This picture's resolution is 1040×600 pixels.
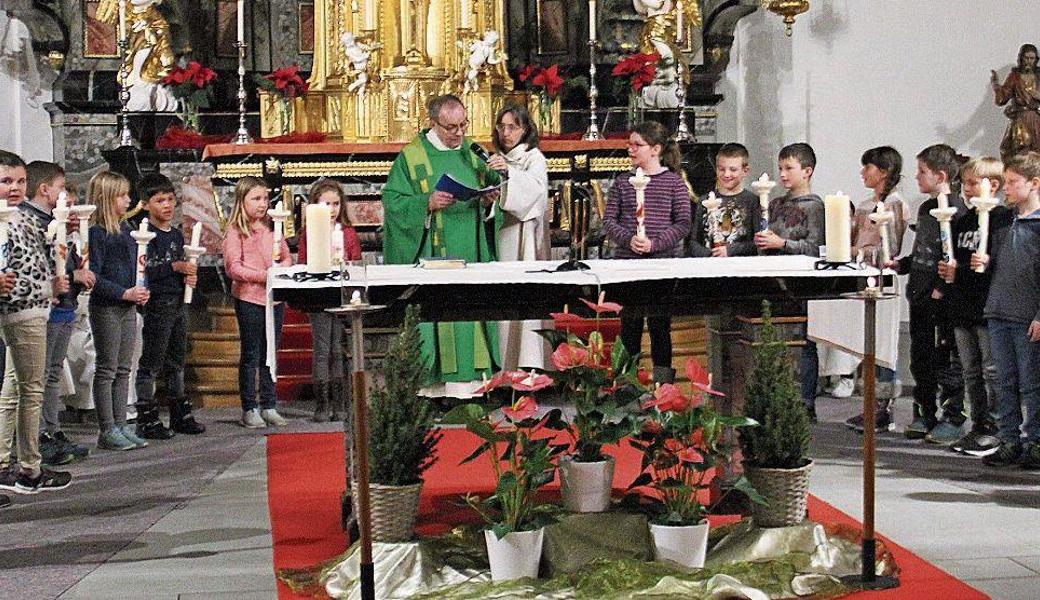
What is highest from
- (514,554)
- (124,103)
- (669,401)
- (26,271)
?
(124,103)

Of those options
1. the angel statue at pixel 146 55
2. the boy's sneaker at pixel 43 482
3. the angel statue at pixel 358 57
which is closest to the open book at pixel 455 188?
the boy's sneaker at pixel 43 482

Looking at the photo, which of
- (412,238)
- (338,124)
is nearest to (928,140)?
(338,124)

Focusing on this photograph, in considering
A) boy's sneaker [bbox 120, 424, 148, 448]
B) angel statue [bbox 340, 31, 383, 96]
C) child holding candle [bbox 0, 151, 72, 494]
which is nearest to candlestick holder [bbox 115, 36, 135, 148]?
angel statue [bbox 340, 31, 383, 96]

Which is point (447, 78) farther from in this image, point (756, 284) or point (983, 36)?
point (756, 284)

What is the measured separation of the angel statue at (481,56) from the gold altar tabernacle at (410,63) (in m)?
0.01

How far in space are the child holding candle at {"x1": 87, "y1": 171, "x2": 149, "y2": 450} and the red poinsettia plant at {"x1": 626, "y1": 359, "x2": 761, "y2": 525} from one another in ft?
12.6

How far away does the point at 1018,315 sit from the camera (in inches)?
285

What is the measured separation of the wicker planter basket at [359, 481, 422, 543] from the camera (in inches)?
207

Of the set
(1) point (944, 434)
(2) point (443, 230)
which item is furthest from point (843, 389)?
(2) point (443, 230)

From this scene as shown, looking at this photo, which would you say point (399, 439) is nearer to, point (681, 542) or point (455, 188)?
point (681, 542)

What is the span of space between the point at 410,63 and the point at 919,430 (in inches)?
227

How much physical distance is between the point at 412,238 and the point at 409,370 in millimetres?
2862

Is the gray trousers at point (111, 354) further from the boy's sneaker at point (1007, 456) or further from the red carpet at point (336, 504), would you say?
the boy's sneaker at point (1007, 456)

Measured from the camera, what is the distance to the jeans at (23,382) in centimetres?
686
